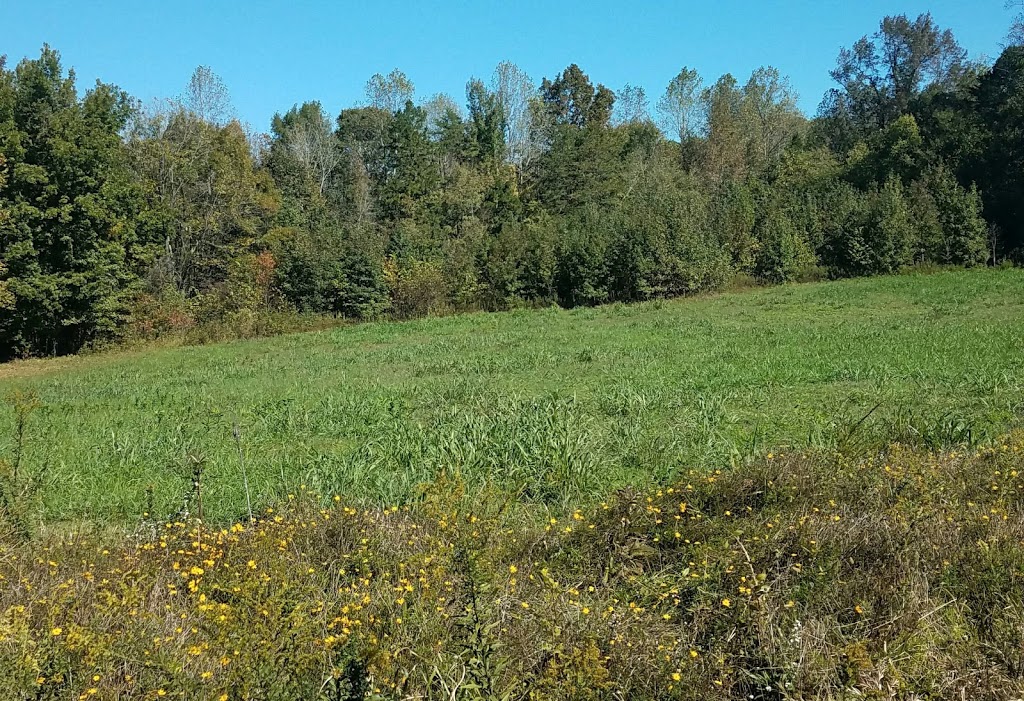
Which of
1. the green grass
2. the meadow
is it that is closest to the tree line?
the green grass

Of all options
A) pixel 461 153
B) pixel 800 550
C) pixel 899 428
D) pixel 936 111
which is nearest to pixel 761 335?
pixel 899 428

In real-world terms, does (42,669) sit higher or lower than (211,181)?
lower

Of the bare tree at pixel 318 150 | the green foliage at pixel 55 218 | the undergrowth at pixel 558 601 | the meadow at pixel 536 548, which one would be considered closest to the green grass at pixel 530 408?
the meadow at pixel 536 548

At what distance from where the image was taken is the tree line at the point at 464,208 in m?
27.4

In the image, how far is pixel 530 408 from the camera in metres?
9.55

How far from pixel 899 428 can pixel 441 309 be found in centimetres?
2807

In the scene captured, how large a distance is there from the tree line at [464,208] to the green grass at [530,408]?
9661 millimetres

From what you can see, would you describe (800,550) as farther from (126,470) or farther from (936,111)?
(936,111)

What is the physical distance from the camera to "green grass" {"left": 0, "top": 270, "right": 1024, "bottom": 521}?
704 cm

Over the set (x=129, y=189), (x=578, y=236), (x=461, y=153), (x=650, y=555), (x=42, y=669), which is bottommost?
(x=650, y=555)

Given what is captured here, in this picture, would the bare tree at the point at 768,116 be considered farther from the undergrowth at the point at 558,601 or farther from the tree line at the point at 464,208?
the undergrowth at the point at 558,601

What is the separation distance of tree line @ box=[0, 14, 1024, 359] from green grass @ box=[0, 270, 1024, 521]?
31.7 ft

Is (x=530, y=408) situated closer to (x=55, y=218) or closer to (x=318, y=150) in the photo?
(x=55, y=218)

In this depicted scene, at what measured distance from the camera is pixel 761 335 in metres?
17.4
